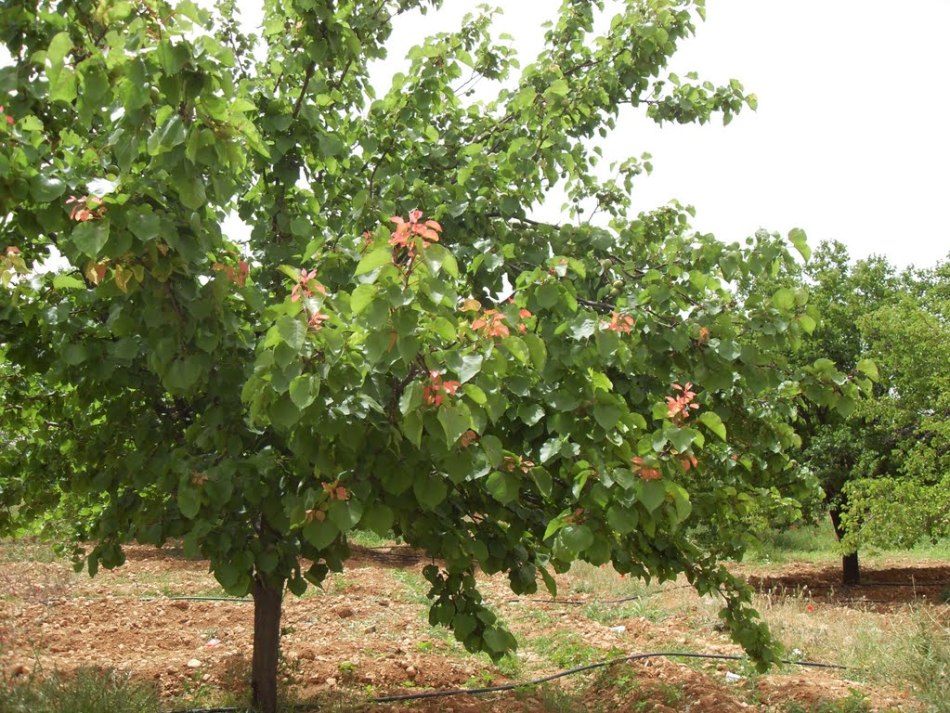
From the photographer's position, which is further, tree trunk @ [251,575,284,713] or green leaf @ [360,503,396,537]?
tree trunk @ [251,575,284,713]

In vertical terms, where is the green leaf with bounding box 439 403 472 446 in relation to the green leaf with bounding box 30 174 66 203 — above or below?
below

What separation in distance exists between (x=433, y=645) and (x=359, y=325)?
614 cm

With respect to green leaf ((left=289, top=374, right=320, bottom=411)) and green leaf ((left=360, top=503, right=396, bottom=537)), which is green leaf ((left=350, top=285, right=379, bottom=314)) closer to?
green leaf ((left=289, top=374, right=320, bottom=411))

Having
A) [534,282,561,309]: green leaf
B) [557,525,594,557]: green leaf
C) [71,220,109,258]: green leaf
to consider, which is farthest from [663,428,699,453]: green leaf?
[71,220,109,258]: green leaf

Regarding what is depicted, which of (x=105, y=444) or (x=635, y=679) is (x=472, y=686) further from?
(x=105, y=444)

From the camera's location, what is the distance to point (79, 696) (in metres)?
4.90

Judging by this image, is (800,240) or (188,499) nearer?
(188,499)

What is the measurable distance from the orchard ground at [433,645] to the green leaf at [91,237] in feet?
10.1

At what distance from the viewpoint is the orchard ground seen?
5813 mm

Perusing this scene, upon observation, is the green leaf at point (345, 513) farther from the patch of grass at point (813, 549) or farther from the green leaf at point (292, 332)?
the patch of grass at point (813, 549)

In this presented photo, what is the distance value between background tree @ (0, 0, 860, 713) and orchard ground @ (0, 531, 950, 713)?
129cm

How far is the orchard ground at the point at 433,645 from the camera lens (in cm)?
581

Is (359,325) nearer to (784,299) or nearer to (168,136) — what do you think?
(168,136)

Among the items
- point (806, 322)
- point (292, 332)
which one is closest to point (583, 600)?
point (806, 322)
